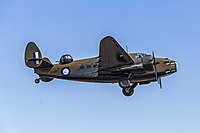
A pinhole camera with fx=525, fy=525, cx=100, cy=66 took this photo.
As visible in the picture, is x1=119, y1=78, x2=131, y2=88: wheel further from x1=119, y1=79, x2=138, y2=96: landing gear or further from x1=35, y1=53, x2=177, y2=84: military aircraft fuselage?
x1=35, y1=53, x2=177, y2=84: military aircraft fuselage

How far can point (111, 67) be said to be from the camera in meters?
41.0

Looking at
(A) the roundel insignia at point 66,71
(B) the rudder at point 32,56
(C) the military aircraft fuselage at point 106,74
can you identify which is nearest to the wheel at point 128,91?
(C) the military aircraft fuselage at point 106,74

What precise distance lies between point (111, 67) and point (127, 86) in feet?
6.35

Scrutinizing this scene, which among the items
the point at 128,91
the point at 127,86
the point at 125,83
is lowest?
the point at 128,91

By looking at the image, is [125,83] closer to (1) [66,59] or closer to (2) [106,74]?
(2) [106,74]

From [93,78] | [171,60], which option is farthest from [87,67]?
[171,60]

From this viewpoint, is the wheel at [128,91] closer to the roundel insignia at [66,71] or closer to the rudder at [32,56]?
the roundel insignia at [66,71]

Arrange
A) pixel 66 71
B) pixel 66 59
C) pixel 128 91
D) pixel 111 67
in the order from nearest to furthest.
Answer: pixel 111 67 → pixel 128 91 → pixel 66 71 → pixel 66 59

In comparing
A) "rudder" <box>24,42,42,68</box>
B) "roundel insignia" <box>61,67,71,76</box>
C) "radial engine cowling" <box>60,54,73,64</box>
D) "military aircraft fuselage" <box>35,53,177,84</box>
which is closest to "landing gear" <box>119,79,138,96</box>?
"military aircraft fuselage" <box>35,53,177,84</box>

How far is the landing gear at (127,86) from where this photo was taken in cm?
4075

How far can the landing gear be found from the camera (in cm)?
4075

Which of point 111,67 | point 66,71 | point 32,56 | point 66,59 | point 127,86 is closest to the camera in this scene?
point 127,86

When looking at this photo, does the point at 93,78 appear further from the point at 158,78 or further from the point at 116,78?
the point at 158,78

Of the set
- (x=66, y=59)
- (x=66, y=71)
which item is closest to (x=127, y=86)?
(x=66, y=71)
